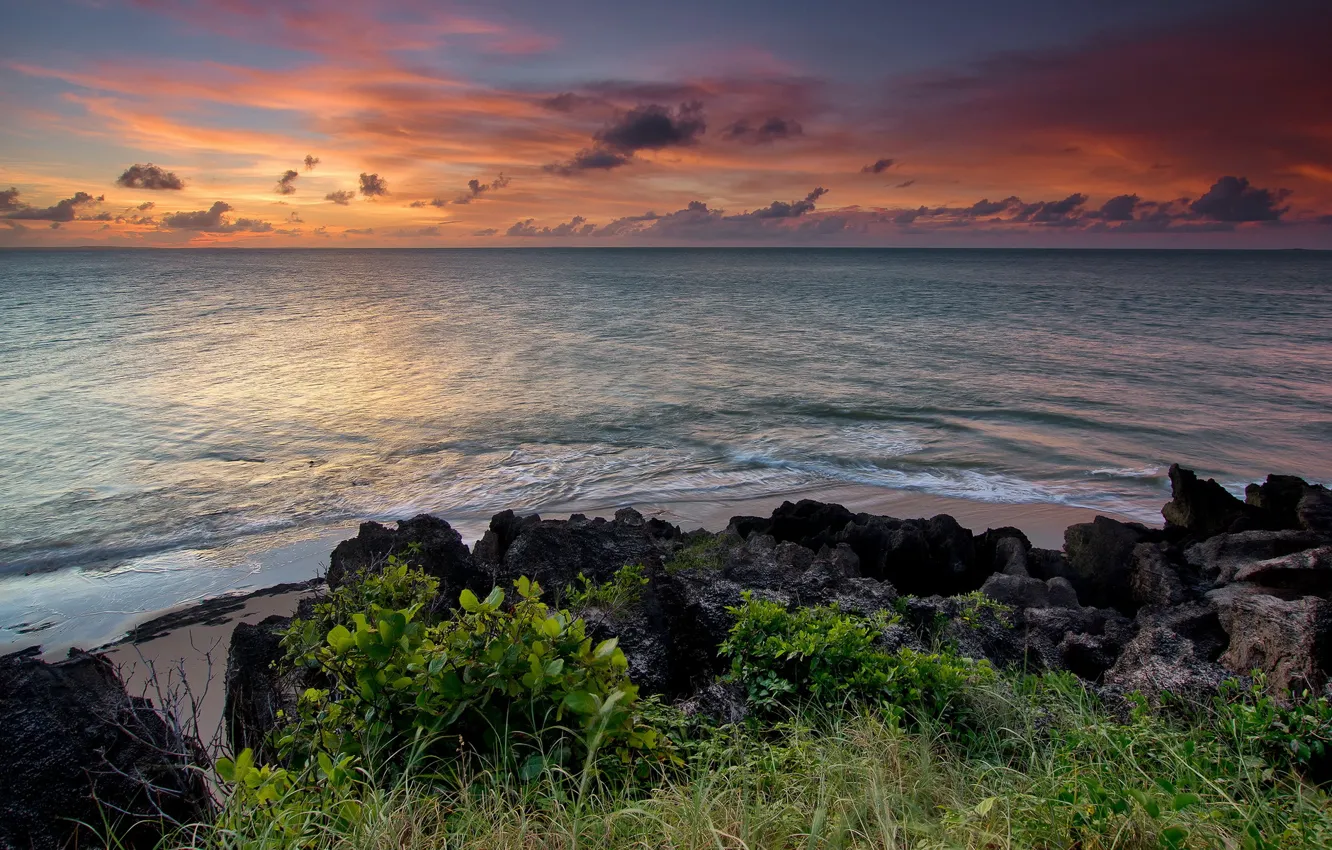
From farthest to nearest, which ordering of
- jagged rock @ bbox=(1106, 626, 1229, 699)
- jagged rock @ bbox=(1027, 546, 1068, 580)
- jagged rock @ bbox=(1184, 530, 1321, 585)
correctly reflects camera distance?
jagged rock @ bbox=(1027, 546, 1068, 580) < jagged rock @ bbox=(1184, 530, 1321, 585) < jagged rock @ bbox=(1106, 626, 1229, 699)

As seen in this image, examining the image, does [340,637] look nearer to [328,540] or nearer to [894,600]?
[894,600]

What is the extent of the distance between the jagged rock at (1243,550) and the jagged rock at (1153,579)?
47 centimetres

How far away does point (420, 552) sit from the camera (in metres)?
7.00

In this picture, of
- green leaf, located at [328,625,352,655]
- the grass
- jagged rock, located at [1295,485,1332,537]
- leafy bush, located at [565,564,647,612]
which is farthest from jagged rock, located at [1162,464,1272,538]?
green leaf, located at [328,625,352,655]

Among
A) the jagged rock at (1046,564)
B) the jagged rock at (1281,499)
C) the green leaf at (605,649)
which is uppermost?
the green leaf at (605,649)

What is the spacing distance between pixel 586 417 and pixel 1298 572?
1735 centimetres

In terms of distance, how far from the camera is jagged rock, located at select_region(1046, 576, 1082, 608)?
7.45 m

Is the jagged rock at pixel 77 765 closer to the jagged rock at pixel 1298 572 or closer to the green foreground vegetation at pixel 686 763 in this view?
the green foreground vegetation at pixel 686 763

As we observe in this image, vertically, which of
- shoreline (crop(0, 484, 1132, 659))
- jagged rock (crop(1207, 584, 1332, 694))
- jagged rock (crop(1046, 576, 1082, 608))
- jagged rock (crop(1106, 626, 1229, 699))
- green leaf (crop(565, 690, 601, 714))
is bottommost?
shoreline (crop(0, 484, 1132, 659))

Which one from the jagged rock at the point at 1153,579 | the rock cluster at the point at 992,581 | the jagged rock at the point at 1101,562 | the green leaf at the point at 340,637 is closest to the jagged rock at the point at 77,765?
the rock cluster at the point at 992,581

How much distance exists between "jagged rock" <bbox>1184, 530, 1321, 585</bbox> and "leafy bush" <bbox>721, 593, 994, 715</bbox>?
4.95m

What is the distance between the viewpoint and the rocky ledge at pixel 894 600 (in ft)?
13.7

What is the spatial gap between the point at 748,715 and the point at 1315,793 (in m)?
2.78

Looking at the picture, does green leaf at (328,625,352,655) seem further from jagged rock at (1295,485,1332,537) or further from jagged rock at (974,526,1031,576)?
jagged rock at (1295,485,1332,537)
